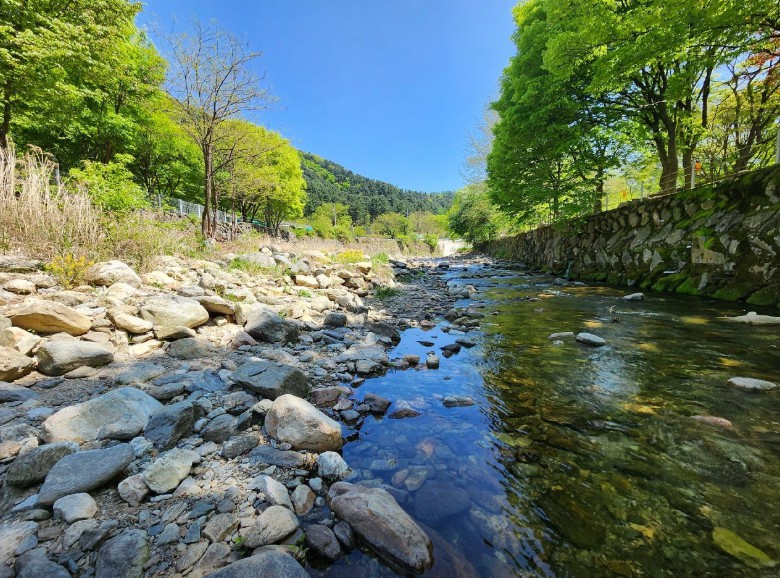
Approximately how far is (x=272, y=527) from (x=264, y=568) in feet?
0.98

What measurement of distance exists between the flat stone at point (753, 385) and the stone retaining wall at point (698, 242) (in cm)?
426

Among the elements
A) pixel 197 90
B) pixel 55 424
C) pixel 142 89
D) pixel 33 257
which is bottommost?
pixel 55 424

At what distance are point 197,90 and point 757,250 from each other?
1575cm

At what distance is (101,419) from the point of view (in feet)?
6.77

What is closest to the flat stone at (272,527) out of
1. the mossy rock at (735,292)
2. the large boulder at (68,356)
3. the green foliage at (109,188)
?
the large boulder at (68,356)

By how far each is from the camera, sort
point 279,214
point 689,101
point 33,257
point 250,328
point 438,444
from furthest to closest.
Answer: point 279,214
point 689,101
point 33,257
point 250,328
point 438,444

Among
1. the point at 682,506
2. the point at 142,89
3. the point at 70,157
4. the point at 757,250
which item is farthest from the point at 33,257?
the point at 70,157

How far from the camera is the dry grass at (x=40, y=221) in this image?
15.8 feet

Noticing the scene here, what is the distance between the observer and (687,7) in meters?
6.23

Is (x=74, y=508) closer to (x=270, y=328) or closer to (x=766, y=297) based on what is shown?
(x=270, y=328)

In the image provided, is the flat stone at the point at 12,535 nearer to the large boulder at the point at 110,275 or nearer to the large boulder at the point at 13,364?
the large boulder at the point at 13,364

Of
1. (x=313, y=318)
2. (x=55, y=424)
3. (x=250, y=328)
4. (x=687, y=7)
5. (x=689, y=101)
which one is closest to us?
(x=55, y=424)

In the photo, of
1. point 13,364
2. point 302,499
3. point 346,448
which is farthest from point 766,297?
point 13,364

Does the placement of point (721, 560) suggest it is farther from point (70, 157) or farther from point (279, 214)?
point (279, 214)
